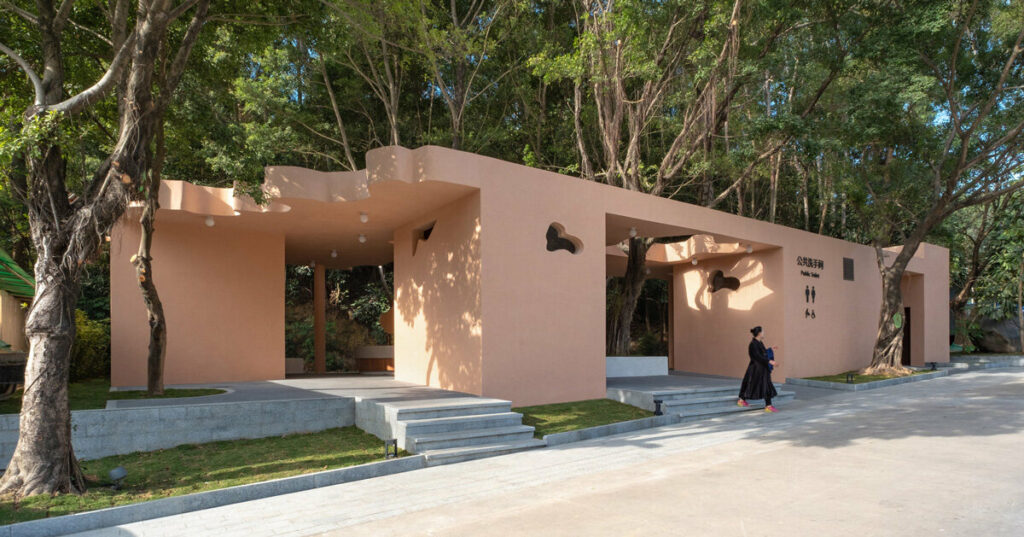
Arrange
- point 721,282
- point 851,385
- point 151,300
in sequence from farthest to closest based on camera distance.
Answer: point 721,282 → point 851,385 → point 151,300

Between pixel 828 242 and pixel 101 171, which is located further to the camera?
pixel 828 242

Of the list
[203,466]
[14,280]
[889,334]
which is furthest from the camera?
[889,334]

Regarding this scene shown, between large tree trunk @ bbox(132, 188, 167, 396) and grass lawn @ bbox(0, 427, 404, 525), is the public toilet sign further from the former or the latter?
large tree trunk @ bbox(132, 188, 167, 396)

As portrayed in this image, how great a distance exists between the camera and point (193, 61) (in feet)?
35.5

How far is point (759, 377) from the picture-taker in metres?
11.5

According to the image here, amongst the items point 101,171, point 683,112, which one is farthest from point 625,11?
point 101,171

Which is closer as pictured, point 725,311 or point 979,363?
point 725,311

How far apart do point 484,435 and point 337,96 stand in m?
12.3

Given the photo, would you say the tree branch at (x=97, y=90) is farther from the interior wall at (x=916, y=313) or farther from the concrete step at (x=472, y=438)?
the interior wall at (x=916, y=313)

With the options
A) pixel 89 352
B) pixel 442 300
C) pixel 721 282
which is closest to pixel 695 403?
pixel 442 300

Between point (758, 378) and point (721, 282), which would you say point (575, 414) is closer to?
point (758, 378)

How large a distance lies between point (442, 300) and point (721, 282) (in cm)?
877

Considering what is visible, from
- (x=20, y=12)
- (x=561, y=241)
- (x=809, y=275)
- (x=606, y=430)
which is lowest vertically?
(x=606, y=430)

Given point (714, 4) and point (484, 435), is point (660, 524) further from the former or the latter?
point (714, 4)
